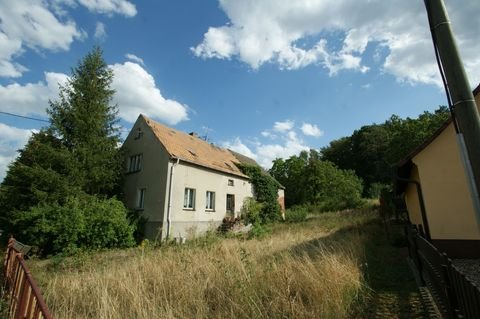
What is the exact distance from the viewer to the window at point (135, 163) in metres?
19.3

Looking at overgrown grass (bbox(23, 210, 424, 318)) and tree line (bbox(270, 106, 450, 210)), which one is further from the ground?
tree line (bbox(270, 106, 450, 210))

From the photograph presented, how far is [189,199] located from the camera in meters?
18.6

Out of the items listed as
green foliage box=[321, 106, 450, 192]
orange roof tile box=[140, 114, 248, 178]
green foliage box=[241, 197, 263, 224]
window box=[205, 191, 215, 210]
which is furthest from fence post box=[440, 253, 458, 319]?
green foliage box=[321, 106, 450, 192]

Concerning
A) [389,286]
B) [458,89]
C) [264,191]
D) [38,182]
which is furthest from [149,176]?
[458,89]

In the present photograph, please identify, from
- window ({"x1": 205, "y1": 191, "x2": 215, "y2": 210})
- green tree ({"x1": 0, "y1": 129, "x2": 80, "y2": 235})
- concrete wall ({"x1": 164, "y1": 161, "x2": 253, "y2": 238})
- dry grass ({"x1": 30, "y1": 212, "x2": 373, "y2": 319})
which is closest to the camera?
dry grass ({"x1": 30, "y1": 212, "x2": 373, "y2": 319})

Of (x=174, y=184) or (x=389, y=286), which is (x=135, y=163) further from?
(x=389, y=286)

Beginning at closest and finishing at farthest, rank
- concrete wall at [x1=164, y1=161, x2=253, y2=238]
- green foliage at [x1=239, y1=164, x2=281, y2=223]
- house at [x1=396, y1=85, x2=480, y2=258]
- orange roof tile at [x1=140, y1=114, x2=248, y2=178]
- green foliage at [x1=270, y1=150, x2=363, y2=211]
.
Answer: house at [x1=396, y1=85, x2=480, y2=258] → concrete wall at [x1=164, y1=161, x2=253, y2=238] → orange roof tile at [x1=140, y1=114, x2=248, y2=178] → green foliage at [x1=239, y1=164, x2=281, y2=223] → green foliage at [x1=270, y1=150, x2=363, y2=211]

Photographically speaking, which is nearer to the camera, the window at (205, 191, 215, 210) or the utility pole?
the utility pole

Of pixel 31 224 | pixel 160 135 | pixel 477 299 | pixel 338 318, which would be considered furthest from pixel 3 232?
pixel 477 299

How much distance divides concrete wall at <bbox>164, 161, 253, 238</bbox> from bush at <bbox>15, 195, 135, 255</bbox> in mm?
3052

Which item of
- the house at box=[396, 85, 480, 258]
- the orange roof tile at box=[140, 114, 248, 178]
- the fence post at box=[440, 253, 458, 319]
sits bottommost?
the fence post at box=[440, 253, 458, 319]

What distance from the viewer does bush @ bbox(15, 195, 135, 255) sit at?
1347 centimetres

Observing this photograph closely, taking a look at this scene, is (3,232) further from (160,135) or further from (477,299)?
(477,299)

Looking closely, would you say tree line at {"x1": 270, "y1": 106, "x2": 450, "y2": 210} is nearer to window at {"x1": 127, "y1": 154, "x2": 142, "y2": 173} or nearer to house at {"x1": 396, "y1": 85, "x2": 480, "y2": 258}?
house at {"x1": 396, "y1": 85, "x2": 480, "y2": 258}
